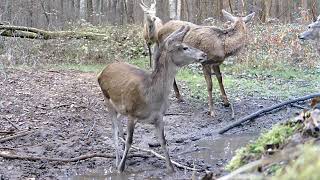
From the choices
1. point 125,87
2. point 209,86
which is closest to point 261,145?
point 125,87

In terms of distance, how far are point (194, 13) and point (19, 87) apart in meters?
18.1

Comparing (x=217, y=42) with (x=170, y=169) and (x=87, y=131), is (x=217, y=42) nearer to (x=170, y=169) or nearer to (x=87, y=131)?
(x=87, y=131)

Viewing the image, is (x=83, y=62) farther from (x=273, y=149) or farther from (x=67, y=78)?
(x=273, y=149)

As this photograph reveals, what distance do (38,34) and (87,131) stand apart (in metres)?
9.59

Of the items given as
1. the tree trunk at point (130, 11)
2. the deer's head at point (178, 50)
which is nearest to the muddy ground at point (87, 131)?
the deer's head at point (178, 50)

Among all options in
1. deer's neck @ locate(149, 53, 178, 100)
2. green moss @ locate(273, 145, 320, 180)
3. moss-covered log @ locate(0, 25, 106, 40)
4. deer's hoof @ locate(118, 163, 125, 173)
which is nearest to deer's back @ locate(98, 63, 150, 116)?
deer's neck @ locate(149, 53, 178, 100)

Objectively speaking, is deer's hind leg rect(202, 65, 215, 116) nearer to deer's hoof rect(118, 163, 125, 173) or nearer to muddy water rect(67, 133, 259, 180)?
muddy water rect(67, 133, 259, 180)

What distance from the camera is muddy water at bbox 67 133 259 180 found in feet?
23.1

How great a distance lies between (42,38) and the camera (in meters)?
18.3

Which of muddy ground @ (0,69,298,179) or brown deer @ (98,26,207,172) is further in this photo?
muddy ground @ (0,69,298,179)

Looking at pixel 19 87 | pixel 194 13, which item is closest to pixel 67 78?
pixel 19 87

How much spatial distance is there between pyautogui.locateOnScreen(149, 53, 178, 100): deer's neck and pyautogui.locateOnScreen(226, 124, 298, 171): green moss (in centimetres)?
322

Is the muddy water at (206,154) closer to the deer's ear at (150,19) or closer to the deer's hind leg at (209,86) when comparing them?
the deer's hind leg at (209,86)

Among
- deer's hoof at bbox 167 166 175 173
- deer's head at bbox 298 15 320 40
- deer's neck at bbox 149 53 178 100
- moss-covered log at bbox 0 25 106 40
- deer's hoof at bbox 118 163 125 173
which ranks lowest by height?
deer's hoof at bbox 118 163 125 173
